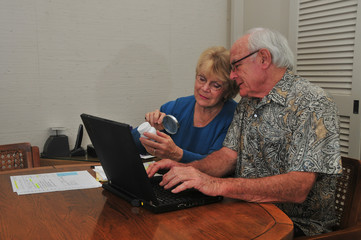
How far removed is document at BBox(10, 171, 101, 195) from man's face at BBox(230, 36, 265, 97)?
814 mm

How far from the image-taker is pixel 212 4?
329 centimetres

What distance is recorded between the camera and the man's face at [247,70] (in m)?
1.67

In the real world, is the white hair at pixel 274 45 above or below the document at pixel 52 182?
above

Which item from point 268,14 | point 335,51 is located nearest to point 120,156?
point 335,51

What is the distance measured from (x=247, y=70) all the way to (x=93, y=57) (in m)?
1.53

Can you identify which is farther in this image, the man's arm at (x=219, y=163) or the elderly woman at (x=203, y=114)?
the elderly woman at (x=203, y=114)

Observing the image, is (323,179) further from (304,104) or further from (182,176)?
(182,176)

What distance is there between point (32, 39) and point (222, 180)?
6.25 feet

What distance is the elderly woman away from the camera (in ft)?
6.27

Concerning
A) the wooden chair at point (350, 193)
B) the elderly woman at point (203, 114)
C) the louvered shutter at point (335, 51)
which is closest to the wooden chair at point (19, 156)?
the elderly woman at point (203, 114)

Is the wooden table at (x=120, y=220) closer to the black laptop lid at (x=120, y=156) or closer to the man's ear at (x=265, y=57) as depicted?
the black laptop lid at (x=120, y=156)

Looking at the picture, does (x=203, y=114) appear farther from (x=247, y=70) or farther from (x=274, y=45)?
(x=274, y=45)

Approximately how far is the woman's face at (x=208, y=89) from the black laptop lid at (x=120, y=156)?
76 cm

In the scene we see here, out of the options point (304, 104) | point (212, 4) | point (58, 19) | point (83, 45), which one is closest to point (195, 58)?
point (212, 4)
